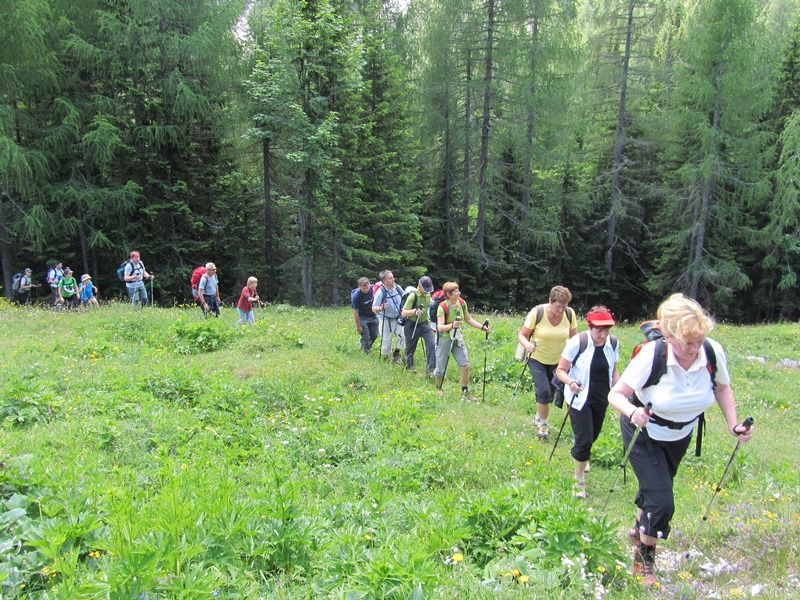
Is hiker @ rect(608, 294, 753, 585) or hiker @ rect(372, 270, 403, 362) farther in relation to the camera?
hiker @ rect(372, 270, 403, 362)

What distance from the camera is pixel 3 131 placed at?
18641 millimetres

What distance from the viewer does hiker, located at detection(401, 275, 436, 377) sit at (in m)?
9.68

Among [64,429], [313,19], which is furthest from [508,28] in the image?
[64,429]

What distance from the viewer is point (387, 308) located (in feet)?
35.0

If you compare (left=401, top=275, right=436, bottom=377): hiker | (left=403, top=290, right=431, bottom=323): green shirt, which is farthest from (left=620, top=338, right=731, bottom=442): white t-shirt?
(left=403, top=290, right=431, bottom=323): green shirt

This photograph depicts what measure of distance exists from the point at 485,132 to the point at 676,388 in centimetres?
2519

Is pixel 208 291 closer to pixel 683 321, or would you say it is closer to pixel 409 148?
pixel 683 321

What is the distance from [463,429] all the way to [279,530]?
14.0 feet

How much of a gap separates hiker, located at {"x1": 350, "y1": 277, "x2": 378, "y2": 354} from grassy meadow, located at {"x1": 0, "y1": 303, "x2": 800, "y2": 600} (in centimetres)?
69

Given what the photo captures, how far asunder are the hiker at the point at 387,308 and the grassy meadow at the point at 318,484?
0.59 m

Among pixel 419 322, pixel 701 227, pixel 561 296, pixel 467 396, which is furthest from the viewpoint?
pixel 701 227

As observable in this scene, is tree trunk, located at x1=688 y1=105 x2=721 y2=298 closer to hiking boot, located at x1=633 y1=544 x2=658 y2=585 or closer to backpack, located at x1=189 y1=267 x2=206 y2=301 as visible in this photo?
backpack, located at x1=189 y1=267 x2=206 y2=301

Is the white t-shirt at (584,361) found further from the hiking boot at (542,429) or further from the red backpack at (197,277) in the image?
the red backpack at (197,277)

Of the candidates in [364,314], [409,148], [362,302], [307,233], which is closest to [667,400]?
[362,302]
